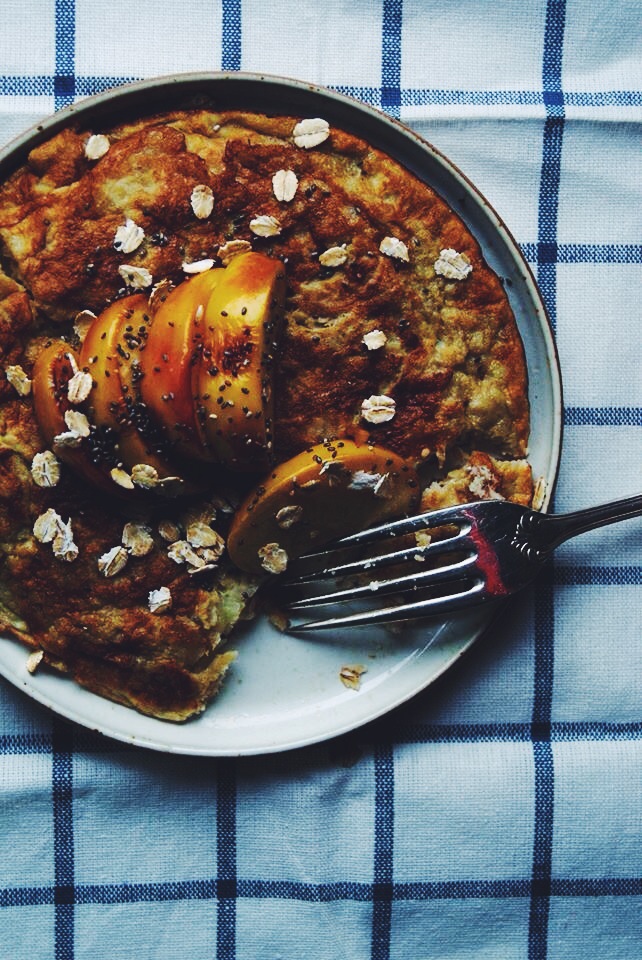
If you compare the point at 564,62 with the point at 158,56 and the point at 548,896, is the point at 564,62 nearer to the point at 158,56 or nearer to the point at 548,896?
the point at 158,56

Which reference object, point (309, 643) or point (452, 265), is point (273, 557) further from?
point (452, 265)

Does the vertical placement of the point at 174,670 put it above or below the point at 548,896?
above

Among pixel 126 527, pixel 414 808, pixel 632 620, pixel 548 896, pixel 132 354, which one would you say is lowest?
pixel 548 896

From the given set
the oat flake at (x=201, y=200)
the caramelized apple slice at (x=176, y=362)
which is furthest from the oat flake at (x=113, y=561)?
the oat flake at (x=201, y=200)

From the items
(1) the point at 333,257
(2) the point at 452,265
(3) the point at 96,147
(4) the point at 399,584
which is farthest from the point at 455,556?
(3) the point at 96,147

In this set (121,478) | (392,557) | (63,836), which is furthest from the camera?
(63,836)

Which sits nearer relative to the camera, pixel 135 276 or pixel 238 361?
pixel 238 361

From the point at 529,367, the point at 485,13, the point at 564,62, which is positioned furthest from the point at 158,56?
the point at 529,367

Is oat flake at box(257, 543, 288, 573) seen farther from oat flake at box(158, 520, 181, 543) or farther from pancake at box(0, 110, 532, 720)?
oat flake at box(158, 520, 181, 543)
